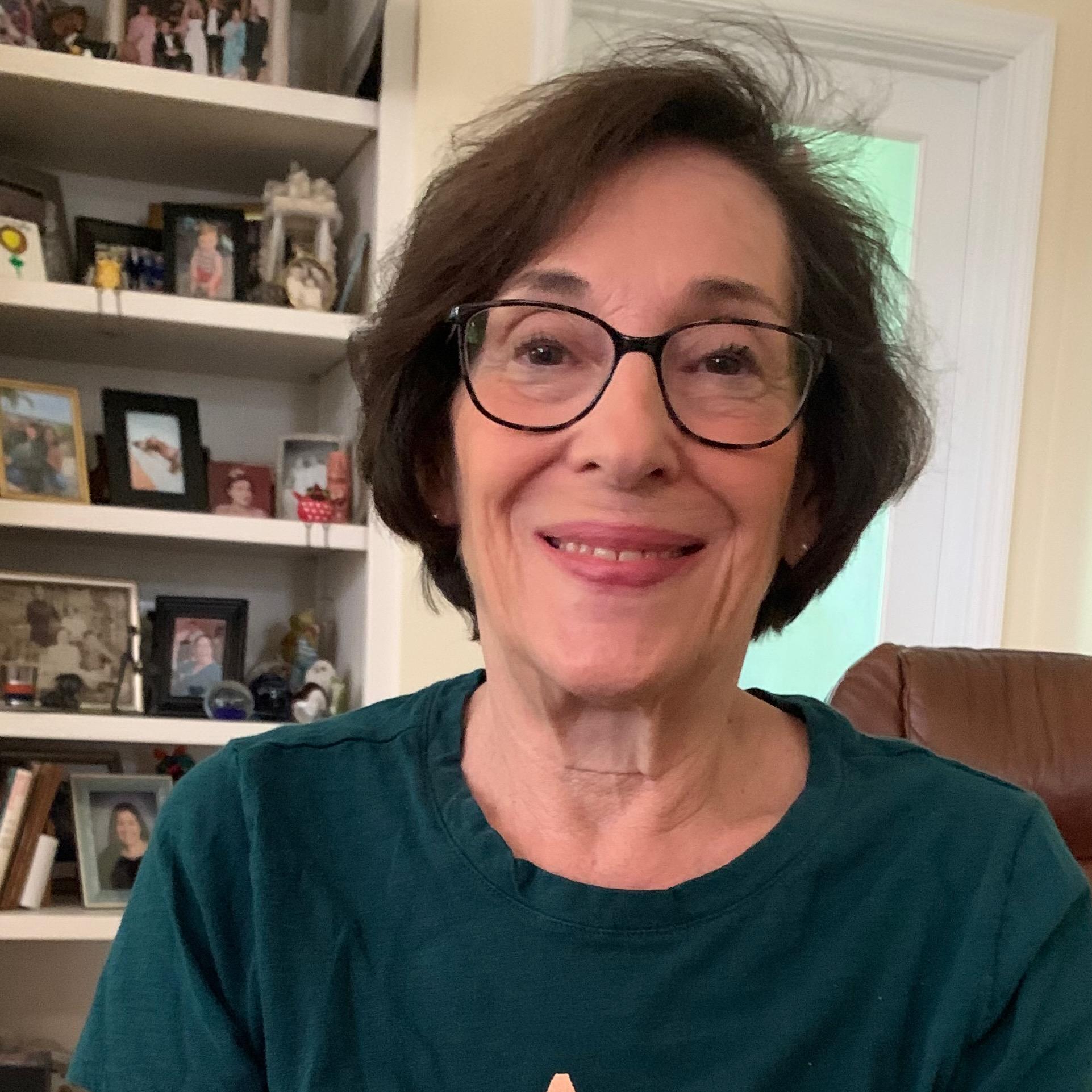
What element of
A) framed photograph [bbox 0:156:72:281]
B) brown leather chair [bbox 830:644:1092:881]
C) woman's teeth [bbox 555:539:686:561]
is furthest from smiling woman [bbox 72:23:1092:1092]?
framed photograph [bbox 0:156:72:281]

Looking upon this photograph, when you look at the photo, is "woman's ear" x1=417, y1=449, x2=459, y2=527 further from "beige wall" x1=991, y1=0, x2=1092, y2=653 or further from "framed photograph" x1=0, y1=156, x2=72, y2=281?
"beige wall" x1=991, y1=0, x2=1092, y2=653

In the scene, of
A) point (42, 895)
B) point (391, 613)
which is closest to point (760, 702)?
point (391, 613)

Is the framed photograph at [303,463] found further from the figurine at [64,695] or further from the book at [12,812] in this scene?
the book at [12,812]

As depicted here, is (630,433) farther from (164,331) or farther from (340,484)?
(164,331)

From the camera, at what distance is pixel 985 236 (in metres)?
2.08

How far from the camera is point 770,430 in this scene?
2.48 feet

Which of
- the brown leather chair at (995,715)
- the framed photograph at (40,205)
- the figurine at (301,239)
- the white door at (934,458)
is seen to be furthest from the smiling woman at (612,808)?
the white door at (934,458)

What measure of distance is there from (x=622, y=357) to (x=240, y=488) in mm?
1209

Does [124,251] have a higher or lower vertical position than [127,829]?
higher

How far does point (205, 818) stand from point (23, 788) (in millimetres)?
1021

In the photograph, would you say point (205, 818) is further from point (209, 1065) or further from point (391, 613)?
point (391, 613)

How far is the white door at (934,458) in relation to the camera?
206cm

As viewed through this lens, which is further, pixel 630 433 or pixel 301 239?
pixel 301 239

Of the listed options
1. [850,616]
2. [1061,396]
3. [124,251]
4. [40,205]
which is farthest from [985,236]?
[40,205]
